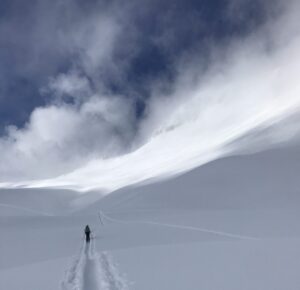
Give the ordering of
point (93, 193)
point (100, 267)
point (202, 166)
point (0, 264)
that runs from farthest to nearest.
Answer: point (93, 193) → point (202, 166) → point (0, 264) → point (100, 267)

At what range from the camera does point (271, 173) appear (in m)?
61.3

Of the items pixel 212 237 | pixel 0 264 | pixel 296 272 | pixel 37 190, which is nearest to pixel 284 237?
pixel 212 237

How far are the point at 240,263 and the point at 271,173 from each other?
163ft

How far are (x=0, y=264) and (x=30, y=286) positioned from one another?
551 cm

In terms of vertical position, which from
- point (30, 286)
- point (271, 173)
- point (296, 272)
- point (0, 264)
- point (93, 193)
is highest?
point (93, 193)

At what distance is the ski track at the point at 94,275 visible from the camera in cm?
1226

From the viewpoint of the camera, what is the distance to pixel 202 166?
7812cm

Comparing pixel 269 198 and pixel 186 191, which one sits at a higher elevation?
pixel 186 191

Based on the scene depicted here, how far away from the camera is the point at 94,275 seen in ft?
46.0

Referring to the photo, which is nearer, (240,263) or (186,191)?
(240,263)

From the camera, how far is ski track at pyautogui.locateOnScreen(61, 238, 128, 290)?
12258mm

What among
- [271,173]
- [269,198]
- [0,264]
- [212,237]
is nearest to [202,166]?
[271,173]

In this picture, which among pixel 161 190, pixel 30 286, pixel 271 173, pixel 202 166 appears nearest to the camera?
pixel 30 286

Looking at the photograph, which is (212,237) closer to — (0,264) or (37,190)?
(0,264)
